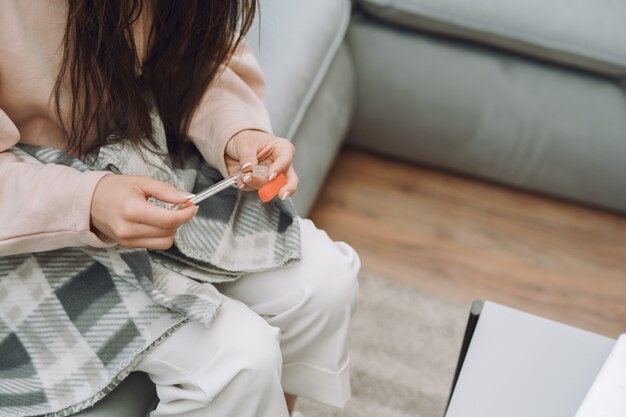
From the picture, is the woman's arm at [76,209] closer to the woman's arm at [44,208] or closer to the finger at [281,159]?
the woman's arm at [44,208]

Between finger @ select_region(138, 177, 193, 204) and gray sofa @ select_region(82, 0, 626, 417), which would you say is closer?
finger @ select_region(138, 177, 193, 204)

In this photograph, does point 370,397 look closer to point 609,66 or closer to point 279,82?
point 279,82

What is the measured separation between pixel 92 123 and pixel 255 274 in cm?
24

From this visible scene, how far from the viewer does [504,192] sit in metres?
1.49

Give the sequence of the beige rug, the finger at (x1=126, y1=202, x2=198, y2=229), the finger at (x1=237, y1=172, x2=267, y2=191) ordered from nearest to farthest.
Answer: the finger at (x1=126, y1=202, x2=198, y2=229) → the finger at (x1=237, y1=172, x2=267, y2=191) → the beige rug

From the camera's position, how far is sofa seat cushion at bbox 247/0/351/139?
3.64ft

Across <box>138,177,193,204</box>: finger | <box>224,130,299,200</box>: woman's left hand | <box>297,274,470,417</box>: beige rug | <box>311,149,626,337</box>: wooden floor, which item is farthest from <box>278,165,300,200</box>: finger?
<box>311,149,626,337</box>: wooden floor

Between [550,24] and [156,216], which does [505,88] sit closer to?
[550,24]

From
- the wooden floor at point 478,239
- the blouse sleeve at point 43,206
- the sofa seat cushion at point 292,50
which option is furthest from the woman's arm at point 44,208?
the wooden floor at point 478,239

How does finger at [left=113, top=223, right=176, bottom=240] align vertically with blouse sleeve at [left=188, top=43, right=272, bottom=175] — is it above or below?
below

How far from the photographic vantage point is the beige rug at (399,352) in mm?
1105

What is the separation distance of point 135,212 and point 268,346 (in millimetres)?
200

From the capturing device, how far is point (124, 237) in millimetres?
681

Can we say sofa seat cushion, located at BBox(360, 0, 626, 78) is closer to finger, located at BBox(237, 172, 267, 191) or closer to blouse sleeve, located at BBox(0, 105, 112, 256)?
finger, located at BBox(237, 172, 267, 191)
